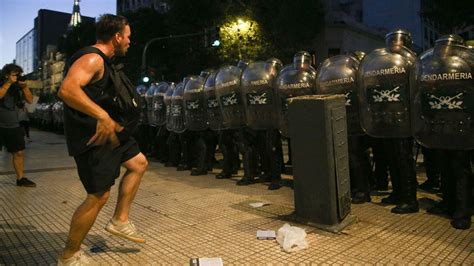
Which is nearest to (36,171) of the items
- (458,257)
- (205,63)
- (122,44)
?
(122,44)

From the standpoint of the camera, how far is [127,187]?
3408 mm

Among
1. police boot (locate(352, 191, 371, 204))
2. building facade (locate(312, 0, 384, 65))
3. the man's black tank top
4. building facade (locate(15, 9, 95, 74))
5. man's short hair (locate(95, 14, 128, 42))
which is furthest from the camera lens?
building facade (locate(15, 9, 95, 74))

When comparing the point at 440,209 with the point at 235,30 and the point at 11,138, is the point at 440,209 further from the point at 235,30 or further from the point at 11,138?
the point at 235,30

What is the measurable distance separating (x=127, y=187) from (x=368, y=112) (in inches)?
115

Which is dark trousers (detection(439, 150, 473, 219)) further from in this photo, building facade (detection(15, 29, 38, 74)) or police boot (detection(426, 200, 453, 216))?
building facade (detection(15, 29, 38, 74))

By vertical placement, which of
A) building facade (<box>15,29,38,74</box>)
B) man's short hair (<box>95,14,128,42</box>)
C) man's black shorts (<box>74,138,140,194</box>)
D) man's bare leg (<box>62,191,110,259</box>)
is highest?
building facade (<box>15,29,38,74</box>)

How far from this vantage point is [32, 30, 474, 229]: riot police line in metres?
4.07

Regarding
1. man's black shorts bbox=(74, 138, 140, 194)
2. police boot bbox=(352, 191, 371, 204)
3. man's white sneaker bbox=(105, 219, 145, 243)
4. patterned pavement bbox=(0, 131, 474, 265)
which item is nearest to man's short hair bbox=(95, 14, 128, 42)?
man's black shorts bbox=(74, 138, 140, 194)

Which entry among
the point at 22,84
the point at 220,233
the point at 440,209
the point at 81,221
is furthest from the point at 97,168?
the point at 22,84

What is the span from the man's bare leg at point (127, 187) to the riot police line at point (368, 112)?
2795mm

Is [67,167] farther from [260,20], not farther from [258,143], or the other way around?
[260,20]

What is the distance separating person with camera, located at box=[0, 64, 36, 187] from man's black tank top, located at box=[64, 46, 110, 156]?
162 inches

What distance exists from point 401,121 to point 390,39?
1.05 metres

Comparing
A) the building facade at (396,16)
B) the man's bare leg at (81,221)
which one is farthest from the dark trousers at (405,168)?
the building facade at (396,16)
